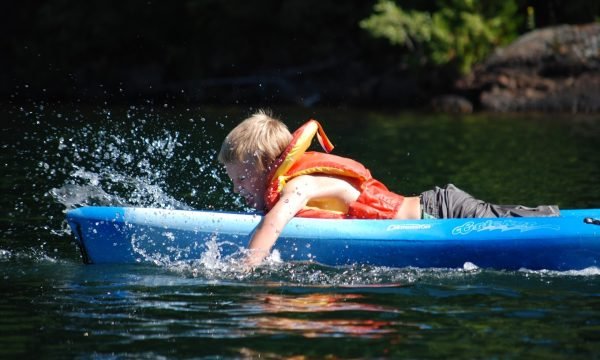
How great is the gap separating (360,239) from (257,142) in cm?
81

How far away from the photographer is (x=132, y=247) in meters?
6.04

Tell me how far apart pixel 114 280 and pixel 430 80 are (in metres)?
15.6

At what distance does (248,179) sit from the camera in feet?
19.0

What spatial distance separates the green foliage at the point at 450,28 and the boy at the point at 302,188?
14234 millimetres

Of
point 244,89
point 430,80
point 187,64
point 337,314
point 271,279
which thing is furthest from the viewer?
point 187,64

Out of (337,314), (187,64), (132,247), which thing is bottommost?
(337,314)

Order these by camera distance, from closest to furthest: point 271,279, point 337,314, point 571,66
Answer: point 337,314
point 271,279
point 571,66

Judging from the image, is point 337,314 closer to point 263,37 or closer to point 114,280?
point 114,280

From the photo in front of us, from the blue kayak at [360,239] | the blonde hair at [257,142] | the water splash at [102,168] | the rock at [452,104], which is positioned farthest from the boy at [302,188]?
the rock at [452,104]

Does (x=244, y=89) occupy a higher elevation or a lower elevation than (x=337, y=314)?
higher

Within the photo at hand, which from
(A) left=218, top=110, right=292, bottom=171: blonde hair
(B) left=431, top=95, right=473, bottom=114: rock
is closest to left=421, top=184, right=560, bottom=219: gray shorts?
(A) left=218, top=110, right=292, bottom=171: blonde hair

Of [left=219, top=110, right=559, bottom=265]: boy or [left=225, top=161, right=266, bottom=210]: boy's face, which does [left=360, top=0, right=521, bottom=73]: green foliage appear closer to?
[left=219, top=110, right=559, bottom=265]: boy

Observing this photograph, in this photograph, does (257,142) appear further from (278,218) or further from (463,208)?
(463,208)

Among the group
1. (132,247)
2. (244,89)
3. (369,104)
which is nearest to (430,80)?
(369,104)
